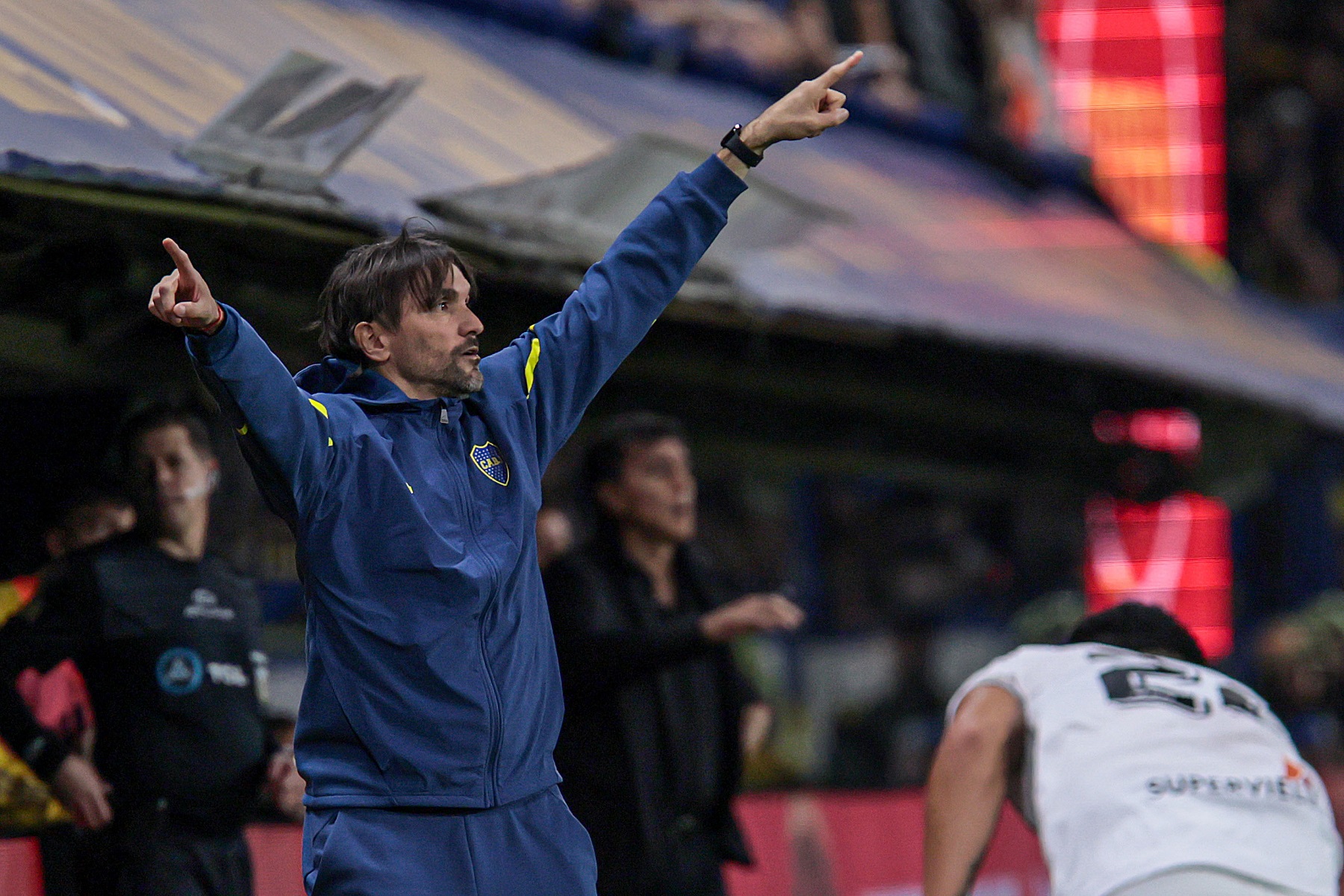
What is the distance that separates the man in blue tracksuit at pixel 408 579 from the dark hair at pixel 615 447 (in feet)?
6.15

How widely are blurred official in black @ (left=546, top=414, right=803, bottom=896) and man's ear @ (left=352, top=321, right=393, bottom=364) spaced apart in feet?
4.59

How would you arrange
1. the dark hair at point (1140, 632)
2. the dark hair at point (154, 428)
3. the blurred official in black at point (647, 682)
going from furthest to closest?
the blurred official in black at point (647, 682) → the dark hair at point (154, 428) → the dark hair at point (1140, 632)

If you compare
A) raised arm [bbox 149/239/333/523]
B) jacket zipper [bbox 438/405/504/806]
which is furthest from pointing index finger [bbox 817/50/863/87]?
raised arm [bbox 149/239/333/523]

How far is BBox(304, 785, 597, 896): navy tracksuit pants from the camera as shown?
293 cm

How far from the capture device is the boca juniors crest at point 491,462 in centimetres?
324

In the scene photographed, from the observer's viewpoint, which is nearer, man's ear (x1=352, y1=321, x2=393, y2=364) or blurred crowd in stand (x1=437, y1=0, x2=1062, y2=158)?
man's ear (x1=352, y1=321, x2=393, y2=364)

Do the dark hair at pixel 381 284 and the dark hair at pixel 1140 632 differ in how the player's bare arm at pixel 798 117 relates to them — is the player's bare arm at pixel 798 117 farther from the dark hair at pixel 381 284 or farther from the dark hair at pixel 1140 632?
the dark hair at pixel 1140 632

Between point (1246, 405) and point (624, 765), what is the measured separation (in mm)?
5847

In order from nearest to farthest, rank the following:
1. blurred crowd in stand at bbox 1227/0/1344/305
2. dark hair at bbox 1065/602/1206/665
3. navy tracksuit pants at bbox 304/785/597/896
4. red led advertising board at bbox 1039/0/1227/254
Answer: navy tracksuit pants at bbox 304/785/597/896
dark hair at bbox 1065/602/1206/665
red led advertising board at bbox 1039/0/1227/254
blurred crowd in stand at bbox 1227/0/1344/305

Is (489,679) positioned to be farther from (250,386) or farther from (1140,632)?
(1140,632)

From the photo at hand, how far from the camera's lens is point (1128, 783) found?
3.55m

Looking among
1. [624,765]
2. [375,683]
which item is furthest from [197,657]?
[375,683]

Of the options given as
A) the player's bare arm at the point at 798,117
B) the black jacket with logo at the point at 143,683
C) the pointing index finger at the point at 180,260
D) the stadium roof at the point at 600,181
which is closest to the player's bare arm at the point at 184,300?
the pointing index finger at the point at 180,260

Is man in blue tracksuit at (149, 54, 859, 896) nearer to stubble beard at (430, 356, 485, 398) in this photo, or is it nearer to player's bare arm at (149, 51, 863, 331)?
stubble beard at (430, 356, 485, 398)
